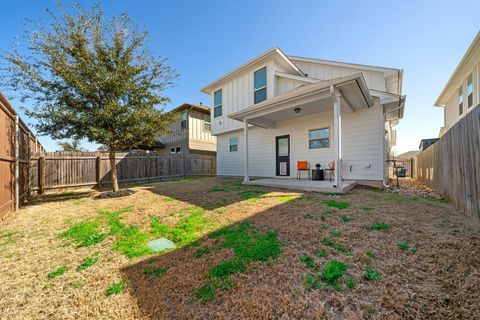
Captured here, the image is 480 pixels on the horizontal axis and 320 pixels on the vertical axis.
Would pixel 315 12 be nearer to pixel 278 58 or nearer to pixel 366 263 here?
pixel 278 58

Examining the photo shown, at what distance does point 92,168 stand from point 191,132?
321 inches

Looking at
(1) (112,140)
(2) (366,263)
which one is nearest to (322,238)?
(2) (366,263)

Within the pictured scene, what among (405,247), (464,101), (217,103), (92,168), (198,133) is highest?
(217,103)

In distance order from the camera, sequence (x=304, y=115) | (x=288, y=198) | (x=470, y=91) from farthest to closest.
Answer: (x=470, y=91) < (x=304, y=115) < (x=288, y=198)

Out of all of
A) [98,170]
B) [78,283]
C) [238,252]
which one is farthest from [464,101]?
[98,170]

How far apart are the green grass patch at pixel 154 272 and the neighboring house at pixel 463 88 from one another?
12707 mm

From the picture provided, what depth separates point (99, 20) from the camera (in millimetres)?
6586

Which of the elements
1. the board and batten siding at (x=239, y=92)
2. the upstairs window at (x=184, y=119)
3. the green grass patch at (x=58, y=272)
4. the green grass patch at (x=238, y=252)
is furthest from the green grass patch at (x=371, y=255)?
the upstairs window at (x=184, y=119)

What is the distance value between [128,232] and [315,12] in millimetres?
10120

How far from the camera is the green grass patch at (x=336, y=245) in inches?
105

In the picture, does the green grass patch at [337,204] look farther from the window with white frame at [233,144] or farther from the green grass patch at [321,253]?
the window with white frame at [233,144]

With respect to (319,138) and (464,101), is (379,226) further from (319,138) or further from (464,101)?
(464,101)

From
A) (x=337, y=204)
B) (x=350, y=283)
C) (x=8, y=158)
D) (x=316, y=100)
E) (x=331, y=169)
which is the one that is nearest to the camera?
(x=350, y=283)

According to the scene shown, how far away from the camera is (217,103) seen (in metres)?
12.9
